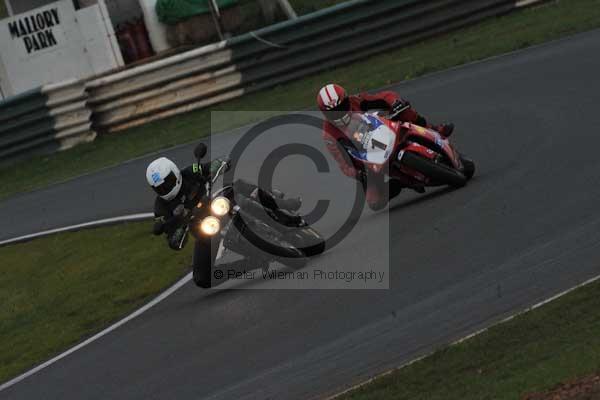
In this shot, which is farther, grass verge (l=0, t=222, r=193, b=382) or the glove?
the glove

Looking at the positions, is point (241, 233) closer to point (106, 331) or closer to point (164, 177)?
point (164, 177)

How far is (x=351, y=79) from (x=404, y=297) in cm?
1122

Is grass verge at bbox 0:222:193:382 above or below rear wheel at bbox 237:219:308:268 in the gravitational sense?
below

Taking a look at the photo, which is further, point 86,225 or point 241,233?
point 86,225

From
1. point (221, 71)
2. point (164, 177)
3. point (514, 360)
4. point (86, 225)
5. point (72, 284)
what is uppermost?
point (164, 177)

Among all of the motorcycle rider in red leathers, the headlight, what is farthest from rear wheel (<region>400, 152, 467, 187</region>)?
the headlight

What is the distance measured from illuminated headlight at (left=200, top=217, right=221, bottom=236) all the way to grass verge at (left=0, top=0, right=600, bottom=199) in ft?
27.3

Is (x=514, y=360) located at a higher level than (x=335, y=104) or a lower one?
lower

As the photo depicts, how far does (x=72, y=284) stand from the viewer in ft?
42.9

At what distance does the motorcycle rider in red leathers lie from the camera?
1155 cm

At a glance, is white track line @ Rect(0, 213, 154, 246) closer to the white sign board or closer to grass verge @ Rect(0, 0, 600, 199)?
grass verge @ Rect(0, 0, 600, 199)

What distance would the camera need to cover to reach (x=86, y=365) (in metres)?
9.80

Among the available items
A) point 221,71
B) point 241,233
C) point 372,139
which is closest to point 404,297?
point 241,233

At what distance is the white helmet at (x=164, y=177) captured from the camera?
1030cm
